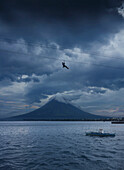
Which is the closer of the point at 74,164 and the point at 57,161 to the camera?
the point at 74,164

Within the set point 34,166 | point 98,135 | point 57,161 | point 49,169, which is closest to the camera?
point 49,169

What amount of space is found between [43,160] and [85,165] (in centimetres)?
809

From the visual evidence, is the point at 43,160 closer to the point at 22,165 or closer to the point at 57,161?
the point at 57,161

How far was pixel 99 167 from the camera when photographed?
24797 millimetres

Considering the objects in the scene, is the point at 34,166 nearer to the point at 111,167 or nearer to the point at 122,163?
the point at 111,167

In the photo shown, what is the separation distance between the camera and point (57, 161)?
1142 inches

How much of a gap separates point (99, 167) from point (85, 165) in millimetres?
2439

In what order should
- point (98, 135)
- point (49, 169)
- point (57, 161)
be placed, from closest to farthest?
1. point (49, 169)
2. point (57, 161)
3. point (98, 135)

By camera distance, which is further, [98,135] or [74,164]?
[98,135]

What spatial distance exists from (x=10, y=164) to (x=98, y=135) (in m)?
53.7

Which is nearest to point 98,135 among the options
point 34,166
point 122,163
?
point 122,163

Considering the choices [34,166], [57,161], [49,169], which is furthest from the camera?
[57,161]

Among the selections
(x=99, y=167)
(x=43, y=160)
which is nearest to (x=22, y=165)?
(x=43, y=160)

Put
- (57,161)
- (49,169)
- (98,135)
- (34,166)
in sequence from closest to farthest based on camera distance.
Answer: (49,169) < (34,166) < (57,161) < (98,135)
